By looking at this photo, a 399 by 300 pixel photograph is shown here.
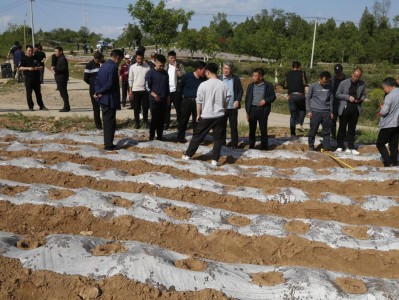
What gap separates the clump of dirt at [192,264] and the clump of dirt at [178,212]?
0.93 m

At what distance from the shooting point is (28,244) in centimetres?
309

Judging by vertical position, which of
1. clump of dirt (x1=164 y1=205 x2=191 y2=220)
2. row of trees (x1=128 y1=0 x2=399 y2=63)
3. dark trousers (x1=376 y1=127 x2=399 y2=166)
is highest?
row of trees (x1=128 y1=0 x2=399 y2=63)

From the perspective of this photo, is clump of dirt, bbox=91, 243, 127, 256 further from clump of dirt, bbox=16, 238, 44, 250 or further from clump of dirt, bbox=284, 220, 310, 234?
clump of dirt, bbox=284, 220, 310, 234

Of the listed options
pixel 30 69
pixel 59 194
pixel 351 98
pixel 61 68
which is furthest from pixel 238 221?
pixel 30 69

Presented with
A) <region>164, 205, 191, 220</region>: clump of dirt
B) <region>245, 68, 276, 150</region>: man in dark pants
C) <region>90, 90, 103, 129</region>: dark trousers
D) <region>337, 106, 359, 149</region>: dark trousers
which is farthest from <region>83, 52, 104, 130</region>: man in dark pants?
<region>337, 106, 359, 149</region>: dark trousers

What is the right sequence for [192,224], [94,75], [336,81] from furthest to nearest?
1. [94,75]
2. [336,81]
3. [192,224]

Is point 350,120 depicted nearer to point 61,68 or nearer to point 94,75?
point 94,75

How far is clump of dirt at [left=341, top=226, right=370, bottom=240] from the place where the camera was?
12.3 feet

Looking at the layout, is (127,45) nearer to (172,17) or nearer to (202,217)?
(172,17)

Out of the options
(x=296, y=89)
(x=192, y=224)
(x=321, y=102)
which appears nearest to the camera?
(x=192, y=224)

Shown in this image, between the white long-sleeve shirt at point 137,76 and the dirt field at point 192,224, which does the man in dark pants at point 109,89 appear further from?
the white long-sleeve shirt at point 137,76

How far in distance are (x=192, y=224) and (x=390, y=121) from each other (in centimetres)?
348

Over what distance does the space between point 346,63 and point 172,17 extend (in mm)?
20169

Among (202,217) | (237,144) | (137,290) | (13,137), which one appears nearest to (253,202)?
(202,217)
